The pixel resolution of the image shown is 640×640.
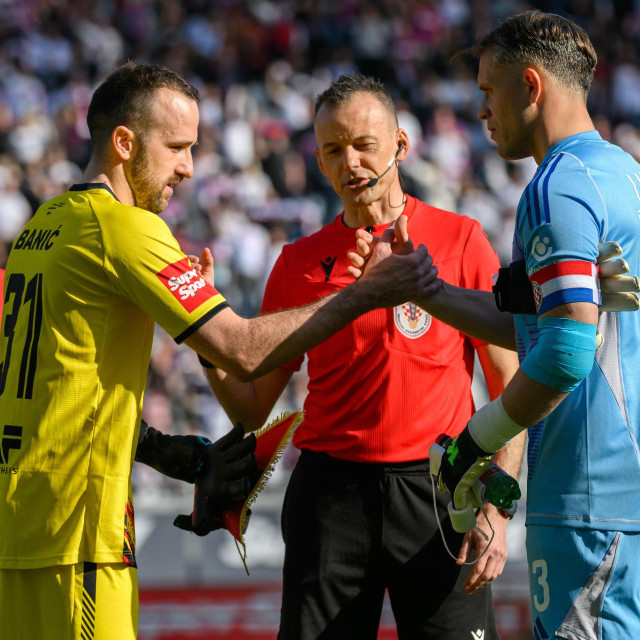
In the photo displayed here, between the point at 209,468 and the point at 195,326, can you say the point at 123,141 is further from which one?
the point at 209,468

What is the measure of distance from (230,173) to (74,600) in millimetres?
10854

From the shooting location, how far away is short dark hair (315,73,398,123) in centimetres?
444

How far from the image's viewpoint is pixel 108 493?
3342 mm

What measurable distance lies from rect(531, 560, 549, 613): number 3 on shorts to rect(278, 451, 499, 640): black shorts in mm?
783

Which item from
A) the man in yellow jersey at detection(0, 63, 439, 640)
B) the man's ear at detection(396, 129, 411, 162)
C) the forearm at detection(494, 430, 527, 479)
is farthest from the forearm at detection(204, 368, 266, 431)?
the man's ear at detection(396, 129, 411, 162)

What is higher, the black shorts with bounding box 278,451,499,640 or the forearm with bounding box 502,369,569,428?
the forearm with bounding box 502,369,569,428

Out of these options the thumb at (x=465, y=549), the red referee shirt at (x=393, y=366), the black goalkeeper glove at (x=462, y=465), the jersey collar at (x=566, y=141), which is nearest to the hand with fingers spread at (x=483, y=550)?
the thumb at (x=465, y=549)

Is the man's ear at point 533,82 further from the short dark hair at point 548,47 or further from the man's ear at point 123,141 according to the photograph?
the man's ear at point 123,141

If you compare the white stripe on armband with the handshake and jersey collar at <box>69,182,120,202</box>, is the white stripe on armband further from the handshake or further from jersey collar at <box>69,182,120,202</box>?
jersey collar at <box>69,182,120,202</box>

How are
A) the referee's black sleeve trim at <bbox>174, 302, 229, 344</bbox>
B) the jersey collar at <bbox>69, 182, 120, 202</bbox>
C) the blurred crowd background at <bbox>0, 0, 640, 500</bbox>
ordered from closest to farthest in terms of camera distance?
the referee's black sleeve trim at <bbox>174, 302, 229, 344</bbox> < the jersey collar at <bbox>69, 182, 120, 202</bbox> < the blurred crowd background at <bbox>0, 0, 640, 500</bbox>

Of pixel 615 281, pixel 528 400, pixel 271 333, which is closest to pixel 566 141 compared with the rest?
pixel 615 281

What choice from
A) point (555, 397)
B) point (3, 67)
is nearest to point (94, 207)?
point (555, 397)

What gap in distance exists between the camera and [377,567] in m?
3.98

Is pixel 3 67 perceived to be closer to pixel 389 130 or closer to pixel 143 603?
pixel 143 603
